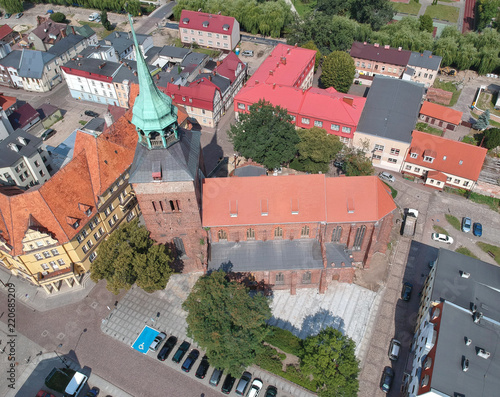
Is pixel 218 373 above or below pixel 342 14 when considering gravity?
below

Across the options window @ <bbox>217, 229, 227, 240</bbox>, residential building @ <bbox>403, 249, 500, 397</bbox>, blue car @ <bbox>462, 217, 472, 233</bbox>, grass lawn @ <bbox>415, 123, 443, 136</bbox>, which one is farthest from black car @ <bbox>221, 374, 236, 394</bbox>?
grass lawn @ <bbox>415, 123, 443, 136</bbox>

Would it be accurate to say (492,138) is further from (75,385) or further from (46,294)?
(46,294)

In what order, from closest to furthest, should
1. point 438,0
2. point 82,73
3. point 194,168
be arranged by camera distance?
point 194,168, point 82,73, point 438,0

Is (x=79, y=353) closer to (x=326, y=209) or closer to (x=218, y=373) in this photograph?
(x=218, y=373)

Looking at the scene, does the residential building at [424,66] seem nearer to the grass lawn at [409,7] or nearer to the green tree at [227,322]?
the grass lawn at [409,7]

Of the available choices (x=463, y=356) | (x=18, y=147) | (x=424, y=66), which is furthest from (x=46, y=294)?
(x=424, y=66)

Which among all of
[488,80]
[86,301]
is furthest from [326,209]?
[488,80]

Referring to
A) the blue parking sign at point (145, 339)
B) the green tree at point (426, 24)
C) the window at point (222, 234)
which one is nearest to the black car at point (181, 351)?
the blue parking sign at point (145, 339)

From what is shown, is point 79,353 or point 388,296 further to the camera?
point 388,296
